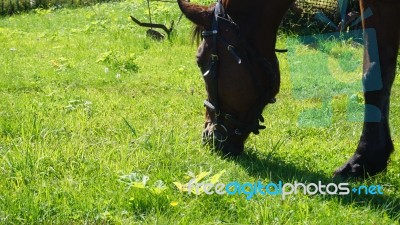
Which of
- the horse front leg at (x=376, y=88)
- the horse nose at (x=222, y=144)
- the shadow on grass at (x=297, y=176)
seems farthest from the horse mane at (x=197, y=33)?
the horse front leg at (x=376, y=88)

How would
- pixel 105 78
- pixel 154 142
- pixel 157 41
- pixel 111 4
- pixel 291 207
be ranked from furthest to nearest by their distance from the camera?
pixel 111 4, pixel 157 41, pixel 105 78, pixel 154 142, pixel 291 207

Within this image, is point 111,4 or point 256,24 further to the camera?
point 111,4

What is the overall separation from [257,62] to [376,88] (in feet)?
2.33

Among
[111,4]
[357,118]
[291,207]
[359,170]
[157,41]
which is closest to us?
[291,207]

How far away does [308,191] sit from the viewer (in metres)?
3.22

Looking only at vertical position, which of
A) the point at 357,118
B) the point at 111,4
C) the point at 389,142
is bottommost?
the point at 111,4

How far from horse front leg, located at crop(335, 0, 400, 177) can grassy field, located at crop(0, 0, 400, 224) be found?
5.6 inches

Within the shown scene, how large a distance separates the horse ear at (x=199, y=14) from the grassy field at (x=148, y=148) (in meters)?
0.77

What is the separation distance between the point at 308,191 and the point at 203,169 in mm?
609

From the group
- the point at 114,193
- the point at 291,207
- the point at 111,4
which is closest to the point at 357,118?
the point at 291,207

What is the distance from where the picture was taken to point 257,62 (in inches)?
133

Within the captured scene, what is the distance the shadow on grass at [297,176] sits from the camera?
3.11 meters

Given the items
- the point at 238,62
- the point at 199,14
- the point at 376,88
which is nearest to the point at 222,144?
the point at 238,62

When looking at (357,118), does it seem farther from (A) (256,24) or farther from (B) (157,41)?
(B) (157,41)
